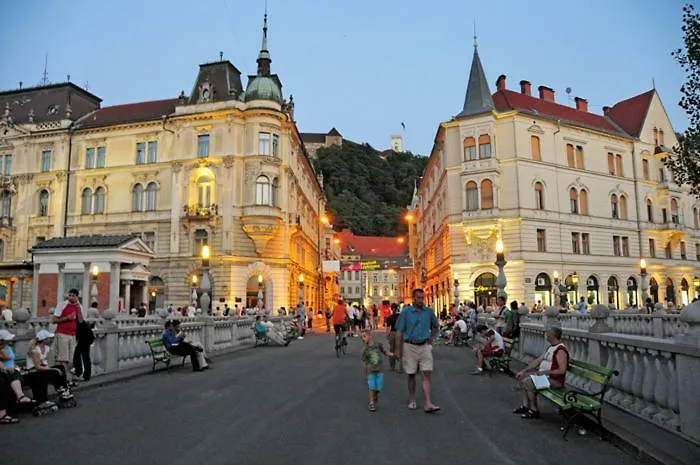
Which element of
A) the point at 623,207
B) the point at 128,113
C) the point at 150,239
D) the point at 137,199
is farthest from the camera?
the point at 128,113

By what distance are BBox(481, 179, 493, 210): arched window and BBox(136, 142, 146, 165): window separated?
28125 millimetres

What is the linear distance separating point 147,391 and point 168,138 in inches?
1419

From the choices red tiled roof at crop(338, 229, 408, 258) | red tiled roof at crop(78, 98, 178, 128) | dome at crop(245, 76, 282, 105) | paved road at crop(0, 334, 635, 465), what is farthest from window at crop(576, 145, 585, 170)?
red tiled roof at crop(338, 229, 408, 258)

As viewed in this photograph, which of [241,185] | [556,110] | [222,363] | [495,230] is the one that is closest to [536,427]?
[222,363]

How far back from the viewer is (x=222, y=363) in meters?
16.7

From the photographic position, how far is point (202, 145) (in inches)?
1688

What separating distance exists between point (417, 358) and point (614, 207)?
43681mm

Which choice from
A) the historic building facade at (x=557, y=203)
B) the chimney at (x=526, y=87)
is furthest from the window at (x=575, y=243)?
the chimney at (x=526, y=87)

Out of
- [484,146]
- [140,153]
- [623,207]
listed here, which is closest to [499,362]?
[484,146]

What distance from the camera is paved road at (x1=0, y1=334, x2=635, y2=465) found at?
6.10 m

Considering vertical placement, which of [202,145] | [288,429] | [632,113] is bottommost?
[288,429]

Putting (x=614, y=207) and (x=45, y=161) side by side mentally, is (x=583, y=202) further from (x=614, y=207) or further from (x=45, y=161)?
(x=45, y=161)

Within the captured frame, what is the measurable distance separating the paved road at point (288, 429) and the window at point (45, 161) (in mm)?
42143

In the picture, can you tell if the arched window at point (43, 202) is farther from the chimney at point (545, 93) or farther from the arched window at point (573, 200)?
the chimney at point (545, 93)
